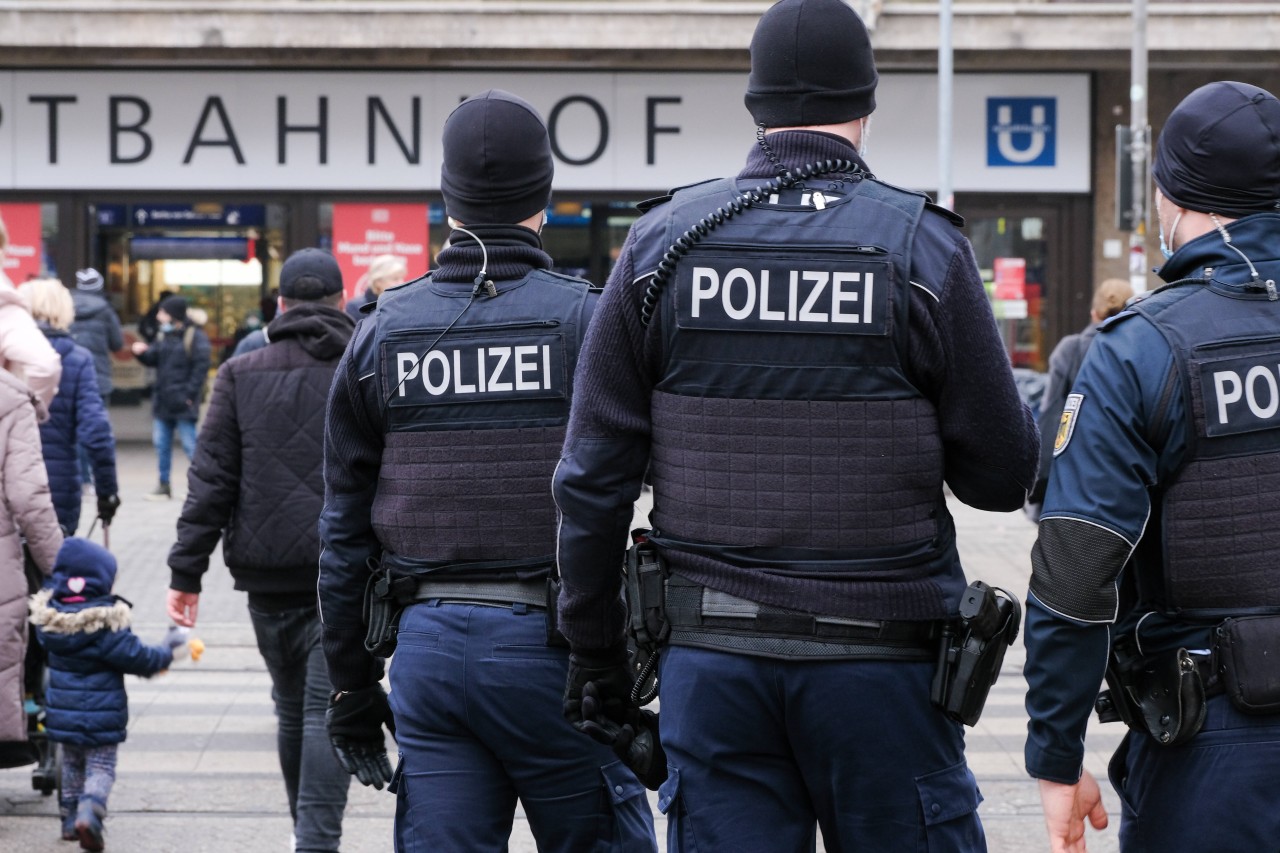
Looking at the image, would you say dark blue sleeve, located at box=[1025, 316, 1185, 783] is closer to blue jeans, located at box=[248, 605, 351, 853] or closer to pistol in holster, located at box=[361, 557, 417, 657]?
pistol in holster, located at box=[361, 557, 417, 657]

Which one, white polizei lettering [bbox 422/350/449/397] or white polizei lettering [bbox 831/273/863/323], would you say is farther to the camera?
white polizei lettering [bbox 422/350/449/397]

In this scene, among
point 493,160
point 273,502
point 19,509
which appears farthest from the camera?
point 19,509

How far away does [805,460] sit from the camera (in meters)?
2.76

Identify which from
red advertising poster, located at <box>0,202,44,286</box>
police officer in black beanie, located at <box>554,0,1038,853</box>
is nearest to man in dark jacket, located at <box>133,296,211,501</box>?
red advertising poster, located at <box>0,202,44,286</box>

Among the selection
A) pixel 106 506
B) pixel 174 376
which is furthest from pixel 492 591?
pixel 174 376

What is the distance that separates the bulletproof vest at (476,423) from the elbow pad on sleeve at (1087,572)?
1078 millimetres

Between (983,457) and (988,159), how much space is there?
15251mm

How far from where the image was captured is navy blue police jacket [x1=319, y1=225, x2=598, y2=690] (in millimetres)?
3475

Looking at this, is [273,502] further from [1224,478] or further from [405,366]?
[1224,478]

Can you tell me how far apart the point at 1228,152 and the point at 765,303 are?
89cm

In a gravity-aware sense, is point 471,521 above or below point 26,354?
below

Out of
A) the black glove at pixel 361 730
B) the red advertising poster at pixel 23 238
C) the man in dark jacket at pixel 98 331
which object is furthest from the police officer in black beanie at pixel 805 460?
the red advertising poster at pixel 23 238

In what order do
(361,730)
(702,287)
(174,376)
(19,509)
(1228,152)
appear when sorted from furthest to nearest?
(174,376), (19,509), (361,730), (1228,152), (702,287)

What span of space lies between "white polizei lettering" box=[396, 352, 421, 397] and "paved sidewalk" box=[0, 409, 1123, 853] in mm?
2438
